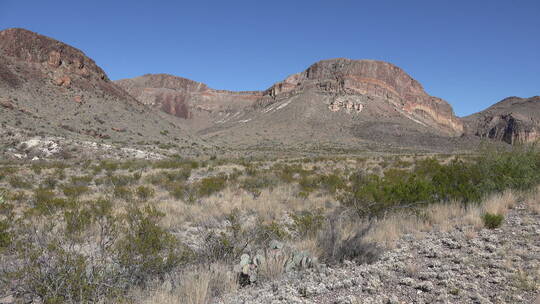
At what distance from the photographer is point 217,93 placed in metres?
138

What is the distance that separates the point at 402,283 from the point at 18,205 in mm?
10187

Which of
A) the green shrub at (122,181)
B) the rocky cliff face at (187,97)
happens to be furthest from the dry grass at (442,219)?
the rocky cliff face at (187,97)

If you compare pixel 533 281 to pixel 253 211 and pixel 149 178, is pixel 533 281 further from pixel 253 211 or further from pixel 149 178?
pixel 149 178

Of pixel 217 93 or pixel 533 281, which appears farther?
pixel 217 93

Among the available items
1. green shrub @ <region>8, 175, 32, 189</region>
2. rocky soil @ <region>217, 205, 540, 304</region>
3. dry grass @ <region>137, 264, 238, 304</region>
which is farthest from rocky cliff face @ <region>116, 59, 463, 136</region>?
dry grass @ <region>137, 264, 238, 304</region>

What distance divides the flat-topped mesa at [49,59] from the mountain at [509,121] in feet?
336

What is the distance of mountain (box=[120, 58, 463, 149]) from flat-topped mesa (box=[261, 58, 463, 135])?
323mm

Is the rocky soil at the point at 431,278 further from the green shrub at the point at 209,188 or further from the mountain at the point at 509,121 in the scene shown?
the mountain at the point at 509,121

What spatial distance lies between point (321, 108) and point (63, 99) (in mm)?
59880

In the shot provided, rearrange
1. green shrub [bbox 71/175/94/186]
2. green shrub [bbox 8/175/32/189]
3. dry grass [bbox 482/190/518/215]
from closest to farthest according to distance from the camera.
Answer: dry grass [bbox 482/190/518/215]
green shrub [bbox 8/175/32/189]
green shrub [bbox 71/175/94/186]

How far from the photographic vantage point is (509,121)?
111 metres

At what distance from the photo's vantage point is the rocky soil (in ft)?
10.8

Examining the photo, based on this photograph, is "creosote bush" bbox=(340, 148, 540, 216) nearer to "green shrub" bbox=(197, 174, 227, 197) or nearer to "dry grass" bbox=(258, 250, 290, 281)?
"dry grass" bbox=(258, 250, 290, 281)

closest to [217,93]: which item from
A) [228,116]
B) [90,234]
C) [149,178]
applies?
[228,116]
